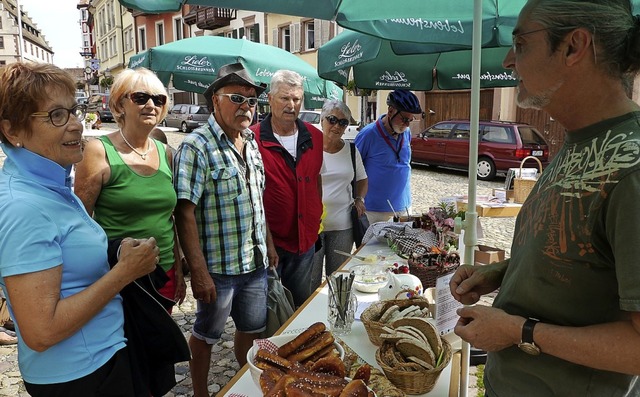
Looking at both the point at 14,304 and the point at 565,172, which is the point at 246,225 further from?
the point at 565,172

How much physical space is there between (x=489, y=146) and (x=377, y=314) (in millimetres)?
10449

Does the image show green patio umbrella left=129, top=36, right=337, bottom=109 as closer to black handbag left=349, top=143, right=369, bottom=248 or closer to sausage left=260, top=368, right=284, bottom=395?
black handbag left=349, top=143, right=369, bottom=248

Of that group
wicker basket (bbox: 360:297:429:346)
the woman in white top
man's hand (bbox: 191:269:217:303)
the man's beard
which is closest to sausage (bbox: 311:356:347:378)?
wicker basket (bbox: 360:297:429:346)

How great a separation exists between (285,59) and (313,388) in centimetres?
595

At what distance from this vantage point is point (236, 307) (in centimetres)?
260

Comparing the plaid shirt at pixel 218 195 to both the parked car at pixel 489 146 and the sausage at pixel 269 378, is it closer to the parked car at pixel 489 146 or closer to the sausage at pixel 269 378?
the sausage at pixel 269 378

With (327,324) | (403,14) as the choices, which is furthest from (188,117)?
(327,324)

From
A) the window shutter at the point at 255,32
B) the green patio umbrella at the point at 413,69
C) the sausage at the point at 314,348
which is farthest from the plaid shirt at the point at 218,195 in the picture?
the window shutter at the point at 255,32

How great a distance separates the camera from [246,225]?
248 cm

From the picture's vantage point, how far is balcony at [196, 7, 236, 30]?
2531cm

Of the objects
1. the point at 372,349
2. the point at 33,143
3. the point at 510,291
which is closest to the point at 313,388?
the point at 510,291

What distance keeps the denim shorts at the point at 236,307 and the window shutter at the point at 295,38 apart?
20.4 meters

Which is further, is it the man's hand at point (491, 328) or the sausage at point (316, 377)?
the sausage at point (316, 377)

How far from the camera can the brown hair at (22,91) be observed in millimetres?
1381
